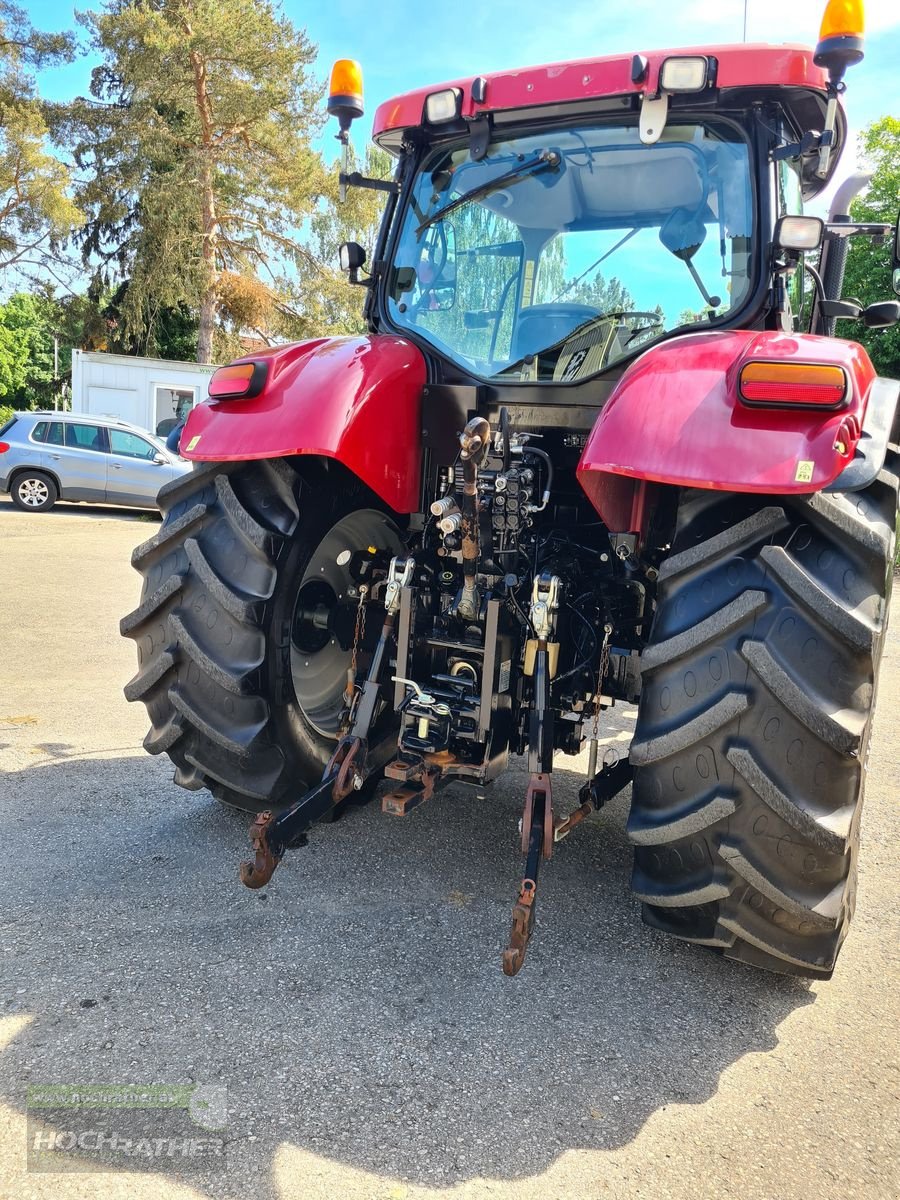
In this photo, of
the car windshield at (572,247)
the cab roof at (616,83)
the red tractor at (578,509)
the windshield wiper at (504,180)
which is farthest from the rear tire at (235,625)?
the cab roof at (616,83)

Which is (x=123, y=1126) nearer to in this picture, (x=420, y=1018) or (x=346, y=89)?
(x=420, y=1018)

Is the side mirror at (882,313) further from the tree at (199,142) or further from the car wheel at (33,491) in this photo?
the tree at (199,142)

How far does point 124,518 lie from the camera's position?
14438 millimetres

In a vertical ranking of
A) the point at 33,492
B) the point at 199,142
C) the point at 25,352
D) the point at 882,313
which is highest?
the point at 199,142

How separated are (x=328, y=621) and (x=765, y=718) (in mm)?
1531

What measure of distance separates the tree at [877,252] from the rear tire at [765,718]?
12.6 meters

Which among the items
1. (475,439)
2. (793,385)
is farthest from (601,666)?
(793,385)

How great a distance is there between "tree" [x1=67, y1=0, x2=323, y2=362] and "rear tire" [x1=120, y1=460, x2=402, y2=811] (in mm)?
22193

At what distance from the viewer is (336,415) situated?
107 inches

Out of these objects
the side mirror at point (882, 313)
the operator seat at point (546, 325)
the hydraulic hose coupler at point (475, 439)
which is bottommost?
the hydraulic hose coupler at point (475, 439)

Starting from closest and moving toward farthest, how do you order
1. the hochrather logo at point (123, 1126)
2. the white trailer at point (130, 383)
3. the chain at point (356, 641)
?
the hochrather logo at point (123, 1126) → the chain at point (356, 641) → the white trailer at point (130, 383)

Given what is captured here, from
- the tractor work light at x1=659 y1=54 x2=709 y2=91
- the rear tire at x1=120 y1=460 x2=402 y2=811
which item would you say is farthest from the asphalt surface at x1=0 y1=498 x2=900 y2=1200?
the tractor work light at x1=659 y1=54 x2=709 y2=91

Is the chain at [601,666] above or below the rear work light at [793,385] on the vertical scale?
below

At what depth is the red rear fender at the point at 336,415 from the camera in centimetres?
271
